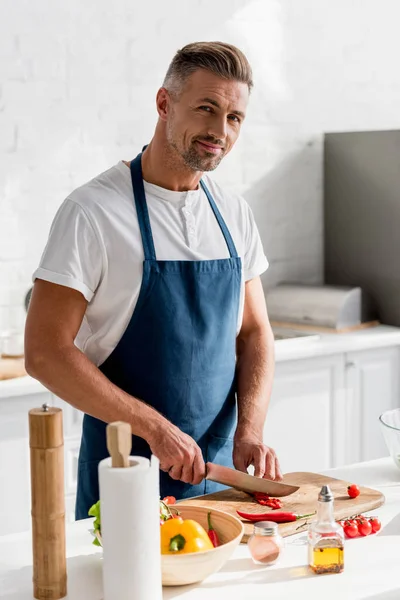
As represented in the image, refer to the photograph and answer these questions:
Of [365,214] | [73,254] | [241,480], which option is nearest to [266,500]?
[241,480]

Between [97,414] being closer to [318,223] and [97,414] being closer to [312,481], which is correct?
[312,481]

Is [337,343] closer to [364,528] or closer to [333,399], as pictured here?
[333,399]

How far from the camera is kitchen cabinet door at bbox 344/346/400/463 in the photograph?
4.10 metres

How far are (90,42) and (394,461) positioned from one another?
2.28 m

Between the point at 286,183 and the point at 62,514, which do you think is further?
the point at 286,183

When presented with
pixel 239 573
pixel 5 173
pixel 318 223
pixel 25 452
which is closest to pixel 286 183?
pixel 318 223

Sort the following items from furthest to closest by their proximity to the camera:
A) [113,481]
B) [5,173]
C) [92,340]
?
[5,173] < [92,340] < [113,481]

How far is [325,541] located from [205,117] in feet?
3.51

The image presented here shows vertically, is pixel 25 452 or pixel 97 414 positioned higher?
pixel 97 414

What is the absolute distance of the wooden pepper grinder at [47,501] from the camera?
1544mm

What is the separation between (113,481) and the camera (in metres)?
1.46

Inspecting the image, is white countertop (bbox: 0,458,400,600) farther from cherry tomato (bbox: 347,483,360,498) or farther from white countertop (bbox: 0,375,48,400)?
white countertop (bbox: 0,375,48,400)

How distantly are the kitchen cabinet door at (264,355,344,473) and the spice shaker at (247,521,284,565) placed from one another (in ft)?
6.77

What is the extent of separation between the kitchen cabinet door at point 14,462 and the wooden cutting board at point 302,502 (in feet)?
4.19
